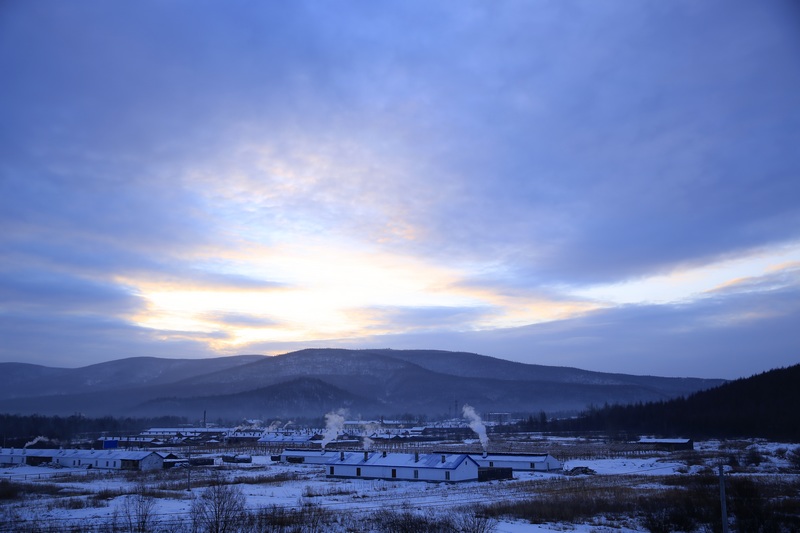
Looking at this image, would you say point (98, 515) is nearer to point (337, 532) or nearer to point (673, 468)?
point (337, 532)

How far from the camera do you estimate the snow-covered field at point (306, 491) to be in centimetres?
2998

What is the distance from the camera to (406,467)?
52438mm

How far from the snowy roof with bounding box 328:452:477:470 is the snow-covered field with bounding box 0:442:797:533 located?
6.92 feet

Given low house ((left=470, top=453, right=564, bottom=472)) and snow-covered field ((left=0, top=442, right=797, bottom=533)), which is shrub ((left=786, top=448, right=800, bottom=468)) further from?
low house ((left=470, top=453, right=564, bottom=472))

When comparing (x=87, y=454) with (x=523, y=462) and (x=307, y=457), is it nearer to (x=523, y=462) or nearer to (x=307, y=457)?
(x=307, y=457)

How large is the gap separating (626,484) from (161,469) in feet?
152

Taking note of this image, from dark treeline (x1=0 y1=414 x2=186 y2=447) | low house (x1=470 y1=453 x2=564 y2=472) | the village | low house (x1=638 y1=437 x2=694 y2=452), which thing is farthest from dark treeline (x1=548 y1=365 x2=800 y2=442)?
dark treeline (x1=0 y1=414 x2=186 y2=447)

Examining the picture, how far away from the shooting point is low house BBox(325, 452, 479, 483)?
5028 centimetres

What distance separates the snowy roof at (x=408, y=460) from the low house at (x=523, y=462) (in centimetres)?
872

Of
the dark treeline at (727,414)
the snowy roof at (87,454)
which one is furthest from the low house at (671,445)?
the snowy roof at (87,454)

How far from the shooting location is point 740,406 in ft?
366

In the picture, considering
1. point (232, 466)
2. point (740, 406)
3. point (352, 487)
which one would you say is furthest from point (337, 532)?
point (740, 406)

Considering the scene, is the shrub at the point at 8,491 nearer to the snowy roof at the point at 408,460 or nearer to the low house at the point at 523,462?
the snowy roof at the point at 408,460

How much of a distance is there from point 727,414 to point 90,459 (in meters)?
97.6
